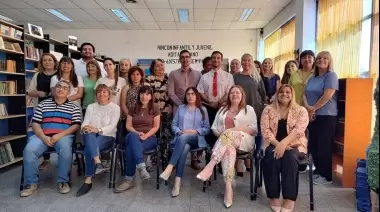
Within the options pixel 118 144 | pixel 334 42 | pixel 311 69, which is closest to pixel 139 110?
pixel 118 144

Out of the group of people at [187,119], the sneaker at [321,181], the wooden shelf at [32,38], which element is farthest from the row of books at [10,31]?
the sneaker at [321,181]

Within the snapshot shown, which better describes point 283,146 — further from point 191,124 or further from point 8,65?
point 8,65

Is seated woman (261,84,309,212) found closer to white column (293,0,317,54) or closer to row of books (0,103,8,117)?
row of books (0,103,8,117)

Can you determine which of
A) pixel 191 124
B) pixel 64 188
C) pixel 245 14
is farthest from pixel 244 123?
pixel 245 14

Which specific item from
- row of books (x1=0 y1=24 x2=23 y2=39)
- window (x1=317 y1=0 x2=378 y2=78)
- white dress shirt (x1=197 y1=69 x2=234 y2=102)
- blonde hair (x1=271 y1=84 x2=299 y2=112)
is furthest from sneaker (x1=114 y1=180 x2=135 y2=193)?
window (x1=317 y1=0 x2=378 y2=78)

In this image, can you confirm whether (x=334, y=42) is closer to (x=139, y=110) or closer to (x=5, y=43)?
(x=139, y=110)

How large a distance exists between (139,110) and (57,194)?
1.23m

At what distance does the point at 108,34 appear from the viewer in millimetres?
10867

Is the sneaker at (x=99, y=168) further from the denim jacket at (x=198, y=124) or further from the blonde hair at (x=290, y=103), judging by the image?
the blonde hair at (x=290, y=103)

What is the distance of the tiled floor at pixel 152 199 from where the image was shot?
2799mm

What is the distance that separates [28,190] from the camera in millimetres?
3115

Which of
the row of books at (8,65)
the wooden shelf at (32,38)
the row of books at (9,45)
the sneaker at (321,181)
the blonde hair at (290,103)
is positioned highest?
the wooden shelf at (32,38)

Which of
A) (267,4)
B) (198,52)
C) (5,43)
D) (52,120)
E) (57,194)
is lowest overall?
(57,194)

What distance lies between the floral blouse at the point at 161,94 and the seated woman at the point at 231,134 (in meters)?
0.92
